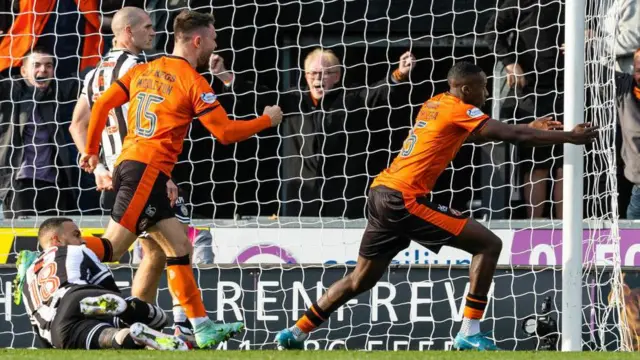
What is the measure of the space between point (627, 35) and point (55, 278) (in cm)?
434

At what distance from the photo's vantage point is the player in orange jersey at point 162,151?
7.70 m

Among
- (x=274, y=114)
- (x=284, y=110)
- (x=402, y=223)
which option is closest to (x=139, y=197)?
(x=274, y=114)

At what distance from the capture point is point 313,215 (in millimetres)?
10234

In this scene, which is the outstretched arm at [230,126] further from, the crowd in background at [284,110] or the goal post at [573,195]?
the crowd in background at [284,110]

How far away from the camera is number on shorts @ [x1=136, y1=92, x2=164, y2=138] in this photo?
25.6 feet

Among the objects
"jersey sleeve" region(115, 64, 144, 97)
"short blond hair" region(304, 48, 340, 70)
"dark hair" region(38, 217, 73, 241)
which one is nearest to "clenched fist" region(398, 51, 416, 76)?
"short blond hair" region(304, 48, 340, 70)

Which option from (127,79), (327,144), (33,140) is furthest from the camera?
(327,144)

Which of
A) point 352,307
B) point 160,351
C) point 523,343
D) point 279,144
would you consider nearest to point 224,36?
point 279,144

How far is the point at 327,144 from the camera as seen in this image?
1019 cm

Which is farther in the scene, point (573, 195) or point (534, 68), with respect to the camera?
point (534, 68)

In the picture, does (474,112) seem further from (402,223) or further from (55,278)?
(55,278)

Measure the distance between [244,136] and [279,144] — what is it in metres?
2.67

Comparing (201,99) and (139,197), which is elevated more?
(201,99)

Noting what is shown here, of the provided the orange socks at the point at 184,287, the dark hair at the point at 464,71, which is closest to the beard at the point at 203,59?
the orange socks at the point at 184,287
